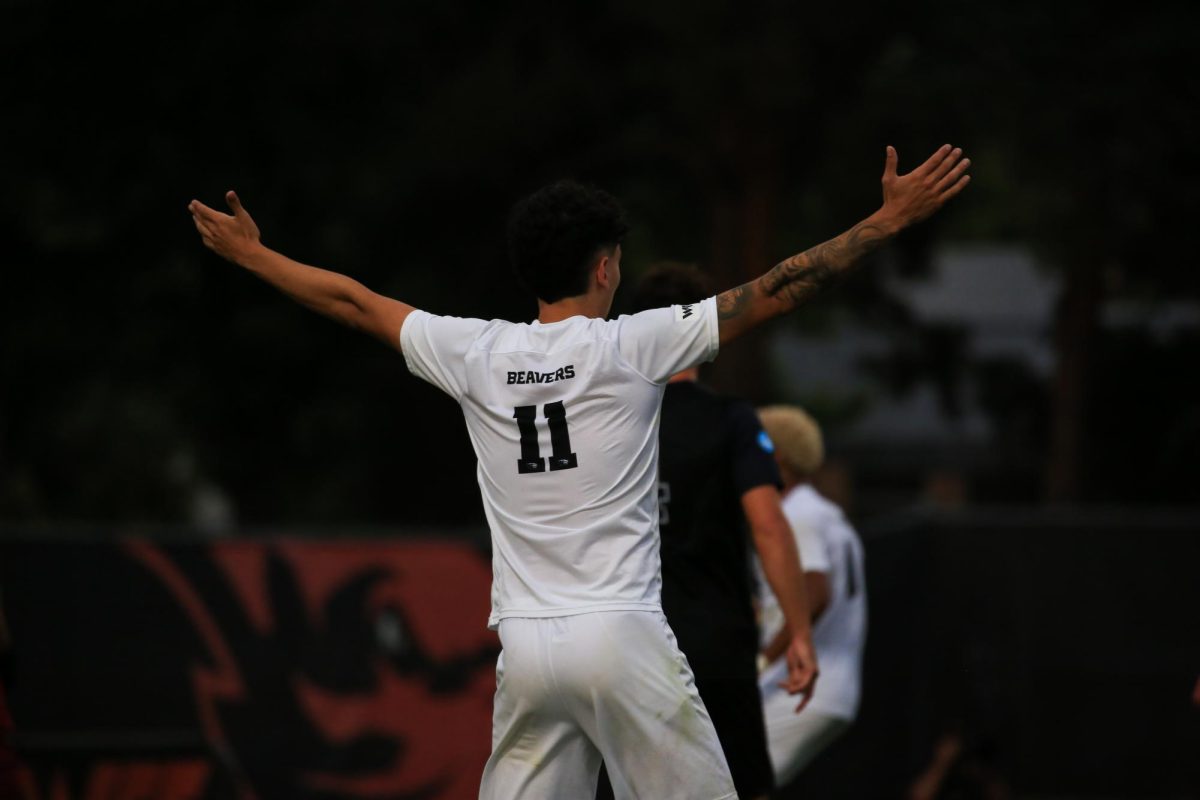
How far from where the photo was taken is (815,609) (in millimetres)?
6711

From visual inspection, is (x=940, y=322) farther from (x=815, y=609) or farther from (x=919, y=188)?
(x=919, y=188)

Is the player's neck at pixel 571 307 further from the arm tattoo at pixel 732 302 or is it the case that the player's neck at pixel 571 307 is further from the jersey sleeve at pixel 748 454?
the jersey sleeve at pixel 748 454

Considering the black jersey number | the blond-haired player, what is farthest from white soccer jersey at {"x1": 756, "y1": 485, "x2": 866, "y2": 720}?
the black jersey number

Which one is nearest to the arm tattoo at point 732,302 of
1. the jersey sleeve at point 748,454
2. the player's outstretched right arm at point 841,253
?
the player's outstretched right arm at point 841,253

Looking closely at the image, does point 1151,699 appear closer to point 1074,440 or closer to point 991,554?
point 991,554

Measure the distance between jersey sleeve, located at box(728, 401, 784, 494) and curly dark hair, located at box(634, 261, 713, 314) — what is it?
1.30 ft

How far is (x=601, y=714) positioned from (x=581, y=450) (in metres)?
0.65

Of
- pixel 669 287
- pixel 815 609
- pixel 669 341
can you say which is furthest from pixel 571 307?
pixel 815 609

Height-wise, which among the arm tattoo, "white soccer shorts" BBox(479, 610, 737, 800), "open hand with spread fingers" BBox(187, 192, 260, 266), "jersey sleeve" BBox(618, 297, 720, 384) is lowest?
"white soccer shorts" BBox(479, 610, 737, 800)

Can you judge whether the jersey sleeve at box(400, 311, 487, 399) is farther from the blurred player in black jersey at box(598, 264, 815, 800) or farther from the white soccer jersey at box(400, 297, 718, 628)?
the blurred player in black jersey at box(598, 264, 815, 800)

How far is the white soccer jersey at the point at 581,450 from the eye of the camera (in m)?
4.21

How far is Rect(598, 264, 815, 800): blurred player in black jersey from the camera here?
18.1 feet

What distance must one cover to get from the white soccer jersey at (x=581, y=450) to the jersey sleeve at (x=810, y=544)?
8.32 feet

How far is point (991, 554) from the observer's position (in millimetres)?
10680
